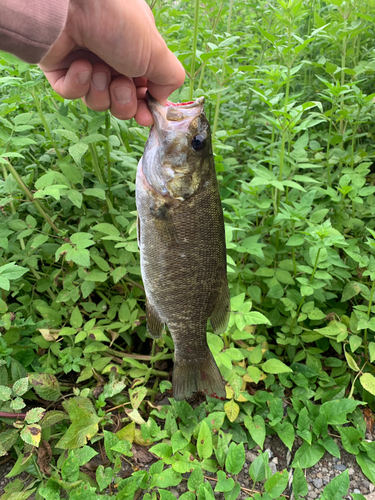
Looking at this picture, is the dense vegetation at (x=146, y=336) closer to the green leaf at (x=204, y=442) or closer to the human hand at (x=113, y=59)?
the green leaf at (x=204, y=442)

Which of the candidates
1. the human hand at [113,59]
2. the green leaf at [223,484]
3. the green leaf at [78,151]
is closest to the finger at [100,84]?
the human hand at [113,59]

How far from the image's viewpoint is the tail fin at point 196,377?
1.80m

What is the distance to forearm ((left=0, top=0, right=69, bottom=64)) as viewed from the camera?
3.54 ft

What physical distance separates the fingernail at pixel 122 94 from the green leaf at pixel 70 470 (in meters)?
1.72

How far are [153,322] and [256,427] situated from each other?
107 centimetres

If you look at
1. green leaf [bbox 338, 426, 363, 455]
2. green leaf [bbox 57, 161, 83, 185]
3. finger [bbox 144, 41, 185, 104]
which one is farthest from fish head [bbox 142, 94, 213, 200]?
green leaf [bbox 338, 426, 363, 455]

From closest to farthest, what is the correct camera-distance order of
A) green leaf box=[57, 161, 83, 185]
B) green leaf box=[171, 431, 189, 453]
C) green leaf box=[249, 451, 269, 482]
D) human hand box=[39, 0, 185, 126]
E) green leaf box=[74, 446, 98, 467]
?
human hand box=[39, 0, 185, 126], green leaf box=[74, 446, 98, 467], green leaf box=[249, 451, 269, 482], green leaf box=[171, 431, 189, 453], green leaf box=[57, 161, 83, 185]

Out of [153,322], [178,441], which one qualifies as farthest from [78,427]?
[153,322]

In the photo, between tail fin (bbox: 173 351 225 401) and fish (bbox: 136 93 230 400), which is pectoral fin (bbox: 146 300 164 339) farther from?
tail fin (bbox: 173 351 225 401)

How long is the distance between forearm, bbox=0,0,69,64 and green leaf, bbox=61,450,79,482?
5.75 feet

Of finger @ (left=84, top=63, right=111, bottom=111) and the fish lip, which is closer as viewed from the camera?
the fish lip

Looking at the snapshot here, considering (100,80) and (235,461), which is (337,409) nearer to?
(235,461)

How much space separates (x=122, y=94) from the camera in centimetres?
162

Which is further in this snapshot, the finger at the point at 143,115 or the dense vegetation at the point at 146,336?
the dense vegetation at the point at 146,336
